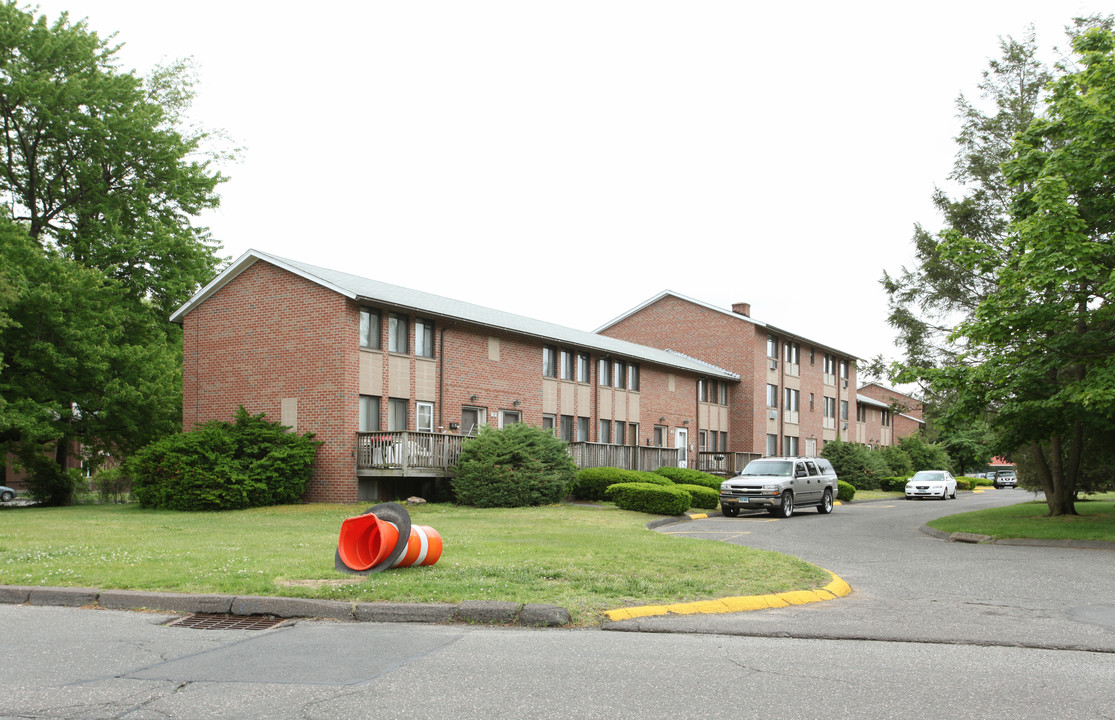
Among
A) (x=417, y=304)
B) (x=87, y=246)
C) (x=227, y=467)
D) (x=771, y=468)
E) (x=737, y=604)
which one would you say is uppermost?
(x=87, y=246)

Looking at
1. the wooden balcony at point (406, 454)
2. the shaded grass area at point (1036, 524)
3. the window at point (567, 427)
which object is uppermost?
the window at point (567, 427)

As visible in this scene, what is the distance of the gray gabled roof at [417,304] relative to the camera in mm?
26000

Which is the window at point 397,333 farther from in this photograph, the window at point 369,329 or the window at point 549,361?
the window at point 549,361

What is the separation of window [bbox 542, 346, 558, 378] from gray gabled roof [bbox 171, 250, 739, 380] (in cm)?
53

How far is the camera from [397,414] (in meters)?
27.2

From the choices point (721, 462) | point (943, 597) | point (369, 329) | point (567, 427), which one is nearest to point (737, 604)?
point (943, 597)

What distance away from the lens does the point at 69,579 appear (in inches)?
398

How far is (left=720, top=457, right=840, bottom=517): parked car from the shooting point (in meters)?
26.4

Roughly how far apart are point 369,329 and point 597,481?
871 cm

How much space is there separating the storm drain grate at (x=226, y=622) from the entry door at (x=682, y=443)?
32372mm

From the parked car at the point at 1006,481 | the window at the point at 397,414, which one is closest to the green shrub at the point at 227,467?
the window at the point at 397,414

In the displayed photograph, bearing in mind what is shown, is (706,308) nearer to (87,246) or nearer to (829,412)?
(829,412)

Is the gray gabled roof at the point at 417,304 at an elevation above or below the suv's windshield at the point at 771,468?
above

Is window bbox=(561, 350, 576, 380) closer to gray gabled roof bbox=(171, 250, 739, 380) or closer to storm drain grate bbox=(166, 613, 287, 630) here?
gray gabled roof bbox=(171, 250, 739, 380)
